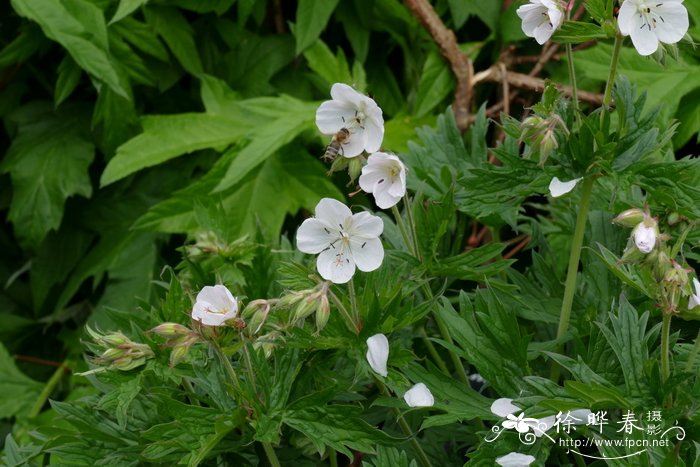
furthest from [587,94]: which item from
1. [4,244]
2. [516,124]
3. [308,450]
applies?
[4,244]

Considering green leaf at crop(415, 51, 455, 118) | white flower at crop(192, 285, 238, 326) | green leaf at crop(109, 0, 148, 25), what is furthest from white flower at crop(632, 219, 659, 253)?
green leaf at crop(109, 0, 148, 25)

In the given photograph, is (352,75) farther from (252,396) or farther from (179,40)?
(252,396)

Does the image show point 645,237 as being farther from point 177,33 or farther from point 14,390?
point 14,390

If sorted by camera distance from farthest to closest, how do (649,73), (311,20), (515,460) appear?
1. (311,20)
2. (649,73)
3. (515,460)

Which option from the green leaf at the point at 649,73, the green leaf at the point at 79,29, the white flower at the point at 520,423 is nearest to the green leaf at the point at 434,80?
the green leaf at the point at 649,73

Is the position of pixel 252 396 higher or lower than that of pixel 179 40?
higher

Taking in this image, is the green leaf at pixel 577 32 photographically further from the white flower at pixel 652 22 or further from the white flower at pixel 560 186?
the white flower at pixel 560 186

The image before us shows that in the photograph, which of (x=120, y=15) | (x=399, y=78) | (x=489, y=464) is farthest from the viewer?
(x=399, y=78)

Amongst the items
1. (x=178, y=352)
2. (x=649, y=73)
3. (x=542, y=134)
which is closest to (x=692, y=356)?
(x=542, y=134)
